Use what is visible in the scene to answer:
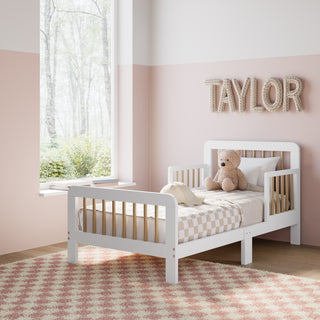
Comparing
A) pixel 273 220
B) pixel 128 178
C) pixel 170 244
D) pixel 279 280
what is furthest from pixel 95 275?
pixel 128 178

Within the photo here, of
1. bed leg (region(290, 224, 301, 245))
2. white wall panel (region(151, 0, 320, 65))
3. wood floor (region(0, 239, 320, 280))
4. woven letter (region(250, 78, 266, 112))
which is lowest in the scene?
wood floor (region(0, 239, 320, 280))

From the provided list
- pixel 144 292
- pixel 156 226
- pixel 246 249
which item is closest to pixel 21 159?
pixel 156 226

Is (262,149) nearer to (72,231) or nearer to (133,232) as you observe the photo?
(133,232)

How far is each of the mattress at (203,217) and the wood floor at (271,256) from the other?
30 centimetres

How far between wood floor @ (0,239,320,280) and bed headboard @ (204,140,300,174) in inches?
26.2

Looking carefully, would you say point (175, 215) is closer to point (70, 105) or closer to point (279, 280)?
point (279, 280)

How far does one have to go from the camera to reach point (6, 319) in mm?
2814

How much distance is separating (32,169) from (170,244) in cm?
161

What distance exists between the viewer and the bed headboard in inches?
183

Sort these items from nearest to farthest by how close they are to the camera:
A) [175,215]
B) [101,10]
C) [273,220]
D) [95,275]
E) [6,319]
A: [6,319] → [175,215] → [95,275] → [273,220] → [101,10]

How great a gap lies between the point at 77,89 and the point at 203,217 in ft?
6.72

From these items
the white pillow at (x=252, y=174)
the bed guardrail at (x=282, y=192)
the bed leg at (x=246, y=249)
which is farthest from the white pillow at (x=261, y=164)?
the bed leg at (x=246, y=249)

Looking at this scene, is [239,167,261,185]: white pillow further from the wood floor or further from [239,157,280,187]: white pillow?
the wood floor

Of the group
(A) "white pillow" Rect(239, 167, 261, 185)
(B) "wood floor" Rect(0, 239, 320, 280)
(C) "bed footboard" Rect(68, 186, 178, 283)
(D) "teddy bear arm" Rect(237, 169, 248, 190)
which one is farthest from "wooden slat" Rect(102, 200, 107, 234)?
(A) "white pillow" Rect(239, 167, 261, 185)
